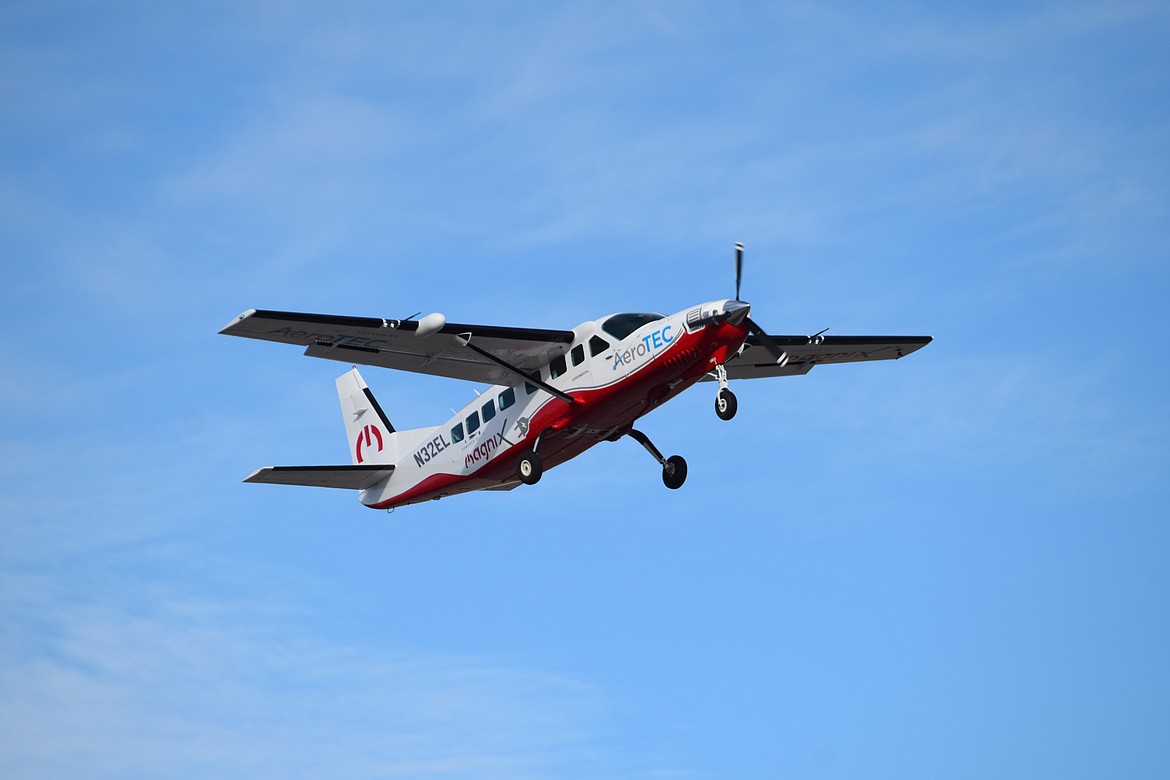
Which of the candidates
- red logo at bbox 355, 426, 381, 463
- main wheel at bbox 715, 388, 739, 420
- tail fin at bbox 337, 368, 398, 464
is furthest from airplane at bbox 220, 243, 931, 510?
red logo at bbox 355, 426, 381, 463

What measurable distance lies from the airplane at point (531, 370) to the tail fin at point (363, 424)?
1458 mm

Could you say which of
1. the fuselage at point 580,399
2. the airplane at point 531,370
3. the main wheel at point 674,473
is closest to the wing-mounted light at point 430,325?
the airplane at point 531,370

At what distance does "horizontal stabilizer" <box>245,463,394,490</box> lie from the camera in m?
31.3

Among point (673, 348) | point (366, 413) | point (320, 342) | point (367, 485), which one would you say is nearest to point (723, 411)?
point (673, 348)

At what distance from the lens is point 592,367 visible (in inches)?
1148

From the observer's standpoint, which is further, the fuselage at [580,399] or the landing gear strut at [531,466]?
the landing gear strut at [531,466]

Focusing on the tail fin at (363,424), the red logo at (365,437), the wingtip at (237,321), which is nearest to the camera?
the wingtip at (237,321)

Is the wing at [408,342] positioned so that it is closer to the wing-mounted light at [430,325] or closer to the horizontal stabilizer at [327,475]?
the wing-mounted light at [430,325]

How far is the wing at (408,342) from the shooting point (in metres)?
27.0

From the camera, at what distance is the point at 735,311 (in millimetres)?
27281

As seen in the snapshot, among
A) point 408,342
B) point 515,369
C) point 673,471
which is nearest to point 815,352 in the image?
point 673,471

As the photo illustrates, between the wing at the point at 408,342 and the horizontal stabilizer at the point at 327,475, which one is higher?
the wing at the point at 408,342

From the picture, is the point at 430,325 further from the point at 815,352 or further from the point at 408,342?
the point at 815,352

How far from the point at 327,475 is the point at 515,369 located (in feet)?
19.8
